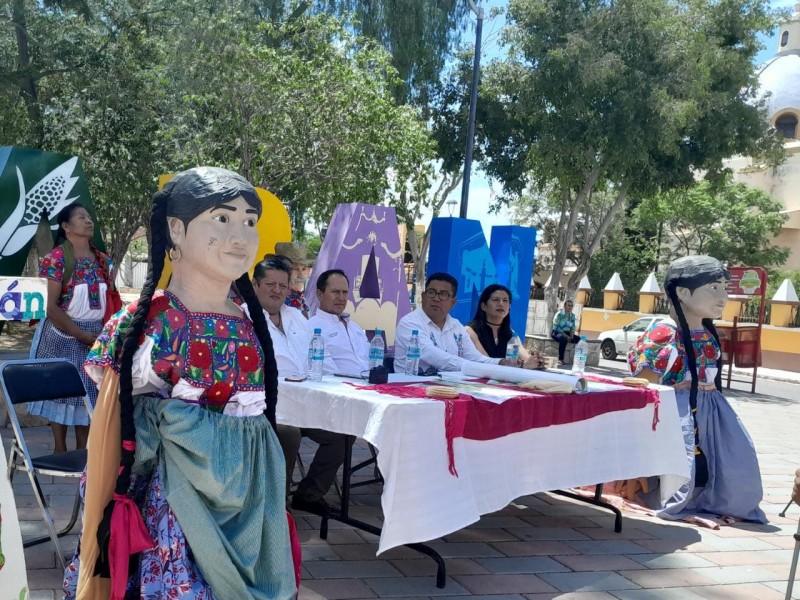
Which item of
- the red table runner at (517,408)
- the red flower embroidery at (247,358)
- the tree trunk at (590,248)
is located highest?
the tree trunk at (590,248)

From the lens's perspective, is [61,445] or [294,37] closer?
[61,445]

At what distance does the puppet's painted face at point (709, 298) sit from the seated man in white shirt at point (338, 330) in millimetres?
2309

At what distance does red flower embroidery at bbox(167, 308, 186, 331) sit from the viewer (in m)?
2.70

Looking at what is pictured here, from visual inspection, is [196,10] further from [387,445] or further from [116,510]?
[116,510]

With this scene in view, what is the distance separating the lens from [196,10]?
12703 millimetres

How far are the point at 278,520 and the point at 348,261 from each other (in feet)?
19.6

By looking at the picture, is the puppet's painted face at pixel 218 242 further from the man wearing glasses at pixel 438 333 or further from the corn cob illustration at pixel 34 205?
the corn cob illustration at pixel 34 205

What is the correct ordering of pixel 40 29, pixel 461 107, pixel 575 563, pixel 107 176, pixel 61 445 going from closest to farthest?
pixel 575 563 < pixel 61 445 < pixel 40 29 < pixel 107 176 < pixel 461 107

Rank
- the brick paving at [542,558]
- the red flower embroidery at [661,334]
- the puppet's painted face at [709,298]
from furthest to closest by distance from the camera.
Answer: the red flower embroidery at [661,334], the puppet's painted face at [709,298], the brick paving at [542,558]

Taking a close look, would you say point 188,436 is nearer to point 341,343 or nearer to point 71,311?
point 341,343

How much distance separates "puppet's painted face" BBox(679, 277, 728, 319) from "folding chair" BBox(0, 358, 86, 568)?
13.0 ft

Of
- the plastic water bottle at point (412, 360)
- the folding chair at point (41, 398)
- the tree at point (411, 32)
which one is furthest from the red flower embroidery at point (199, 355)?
the tree at point (411, 32)

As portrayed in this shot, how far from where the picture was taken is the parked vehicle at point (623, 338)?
21.1m

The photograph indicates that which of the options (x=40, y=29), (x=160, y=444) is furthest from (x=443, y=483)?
(x=40, y=29)
